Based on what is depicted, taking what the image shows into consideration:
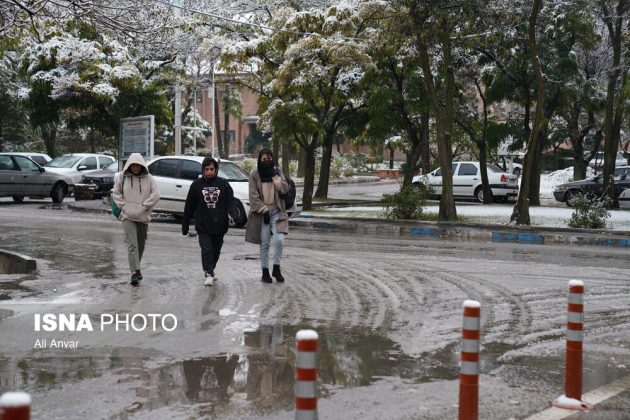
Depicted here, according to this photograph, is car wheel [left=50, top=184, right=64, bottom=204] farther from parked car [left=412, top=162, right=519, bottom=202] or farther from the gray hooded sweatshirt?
the gray hooded sweatshirt

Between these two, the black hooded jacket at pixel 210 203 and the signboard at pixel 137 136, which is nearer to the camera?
the black hooded jacket at pixel 210 203

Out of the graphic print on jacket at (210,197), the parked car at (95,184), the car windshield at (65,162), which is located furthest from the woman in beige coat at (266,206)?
the car windshield at (65,162)

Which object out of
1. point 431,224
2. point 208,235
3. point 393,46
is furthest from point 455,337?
point 393,46

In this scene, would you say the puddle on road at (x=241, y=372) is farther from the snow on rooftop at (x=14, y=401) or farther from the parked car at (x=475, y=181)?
the parked car at (x=475, y=181)

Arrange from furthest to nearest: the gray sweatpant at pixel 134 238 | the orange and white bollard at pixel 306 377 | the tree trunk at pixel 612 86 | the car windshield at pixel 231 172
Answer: the tree trunk at pixel 612 86, the car windshield at pixel 231 172, the gray sweatpant at pixel 134 238, the orange and white bollard at pixel 306 377

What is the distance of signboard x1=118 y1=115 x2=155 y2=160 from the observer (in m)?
25.1

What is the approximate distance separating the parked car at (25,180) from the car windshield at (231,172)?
8.75m

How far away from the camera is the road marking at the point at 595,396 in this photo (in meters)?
5.68

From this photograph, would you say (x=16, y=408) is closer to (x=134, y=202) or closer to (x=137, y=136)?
(x=134, y=202)

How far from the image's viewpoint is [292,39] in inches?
1029

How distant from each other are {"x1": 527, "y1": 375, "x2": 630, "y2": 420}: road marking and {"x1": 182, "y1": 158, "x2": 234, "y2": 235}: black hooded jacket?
226 inches

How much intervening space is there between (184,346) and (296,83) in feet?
59.9

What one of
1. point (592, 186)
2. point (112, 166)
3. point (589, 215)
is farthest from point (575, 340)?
point (112, 166)

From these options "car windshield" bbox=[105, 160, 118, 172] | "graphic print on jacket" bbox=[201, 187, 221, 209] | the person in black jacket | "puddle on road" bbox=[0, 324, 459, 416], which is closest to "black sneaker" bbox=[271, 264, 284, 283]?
the person in black jacket
